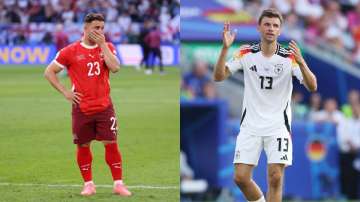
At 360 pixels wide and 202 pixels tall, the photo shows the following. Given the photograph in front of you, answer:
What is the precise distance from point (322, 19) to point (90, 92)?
1105cm

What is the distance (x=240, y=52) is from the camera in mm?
7375

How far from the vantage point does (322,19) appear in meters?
18.6

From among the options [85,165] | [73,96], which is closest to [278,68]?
[73,96]

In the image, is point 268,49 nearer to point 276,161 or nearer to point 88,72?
point 276,161

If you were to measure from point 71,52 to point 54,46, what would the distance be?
24320mm

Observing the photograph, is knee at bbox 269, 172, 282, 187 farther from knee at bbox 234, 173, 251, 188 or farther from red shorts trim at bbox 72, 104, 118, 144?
red shorts trim at bbox 72, 104, 118, 144

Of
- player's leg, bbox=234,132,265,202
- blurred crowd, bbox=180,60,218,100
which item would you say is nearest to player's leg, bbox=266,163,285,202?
player's leg, bbox=234,132,265,202

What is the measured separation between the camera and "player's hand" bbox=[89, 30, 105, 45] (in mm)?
8320

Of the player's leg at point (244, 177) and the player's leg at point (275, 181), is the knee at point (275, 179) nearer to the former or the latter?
the player's leg at point (275, 181)

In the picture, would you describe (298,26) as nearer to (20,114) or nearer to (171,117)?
(171,117)

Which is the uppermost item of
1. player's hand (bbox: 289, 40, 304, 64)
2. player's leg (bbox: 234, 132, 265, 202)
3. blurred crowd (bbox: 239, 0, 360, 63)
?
blurred crowd (bbox: 239, 0, 360, 63)

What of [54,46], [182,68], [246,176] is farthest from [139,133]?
[54,46]

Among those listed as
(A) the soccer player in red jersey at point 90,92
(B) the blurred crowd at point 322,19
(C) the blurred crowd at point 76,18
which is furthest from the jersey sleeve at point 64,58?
(C) the blurred crowd at point 76,18

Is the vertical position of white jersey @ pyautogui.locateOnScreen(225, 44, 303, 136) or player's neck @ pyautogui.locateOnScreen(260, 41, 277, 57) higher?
player's neck @ pyautogui.locateOnScreen(260, 41, 277, 57)
